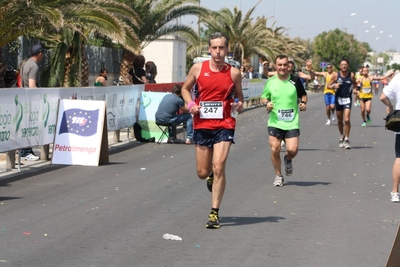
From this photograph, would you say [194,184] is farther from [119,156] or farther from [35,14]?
[35,14]

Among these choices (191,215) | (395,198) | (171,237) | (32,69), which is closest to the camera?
(171,237)

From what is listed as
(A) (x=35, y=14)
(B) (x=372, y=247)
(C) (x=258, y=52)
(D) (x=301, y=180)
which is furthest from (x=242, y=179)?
(C) (x=258, y=52)

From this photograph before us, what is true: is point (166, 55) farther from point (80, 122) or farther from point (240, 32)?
point (80, 122)

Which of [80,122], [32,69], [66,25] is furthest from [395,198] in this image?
[66,25]

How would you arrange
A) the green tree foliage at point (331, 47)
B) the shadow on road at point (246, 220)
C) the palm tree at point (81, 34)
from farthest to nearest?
→ the green tree foliage at point (331, 47), the palm tree at point (81, 34), the shadow on road at point (246, 220)

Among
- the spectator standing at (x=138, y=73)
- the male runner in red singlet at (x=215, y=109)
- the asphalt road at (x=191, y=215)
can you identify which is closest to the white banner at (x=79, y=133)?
the asphalt road at (x=191, y=215)

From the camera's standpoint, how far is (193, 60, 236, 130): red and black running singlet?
868 cm

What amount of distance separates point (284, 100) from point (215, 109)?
3.77 metres

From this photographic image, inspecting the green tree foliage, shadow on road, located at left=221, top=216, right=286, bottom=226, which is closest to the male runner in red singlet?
shadow on road, located at left=221, top=216, right=286, bottom=226

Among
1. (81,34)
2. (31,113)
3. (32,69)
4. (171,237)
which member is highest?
(81,34)

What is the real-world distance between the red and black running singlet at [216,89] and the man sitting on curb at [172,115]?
34.5ft

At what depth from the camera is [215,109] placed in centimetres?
869

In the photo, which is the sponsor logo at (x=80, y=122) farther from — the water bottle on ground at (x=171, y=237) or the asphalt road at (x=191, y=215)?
the water bottle on ground at (x=171, y=237)

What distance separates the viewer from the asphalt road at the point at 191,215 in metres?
7.35
